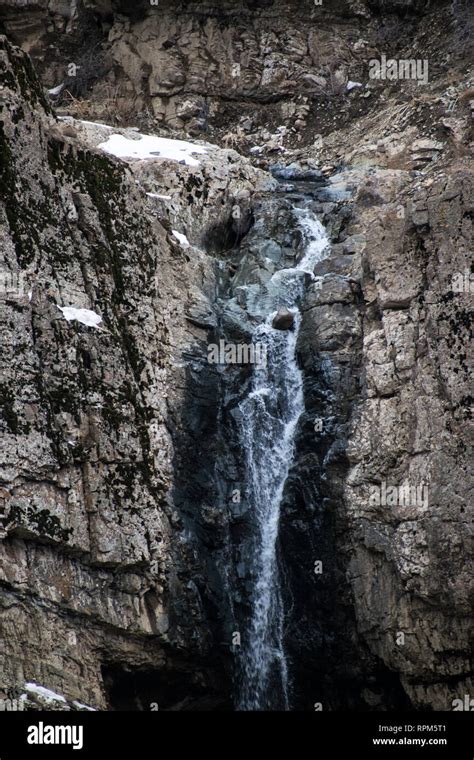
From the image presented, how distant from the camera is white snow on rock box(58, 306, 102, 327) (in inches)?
1020

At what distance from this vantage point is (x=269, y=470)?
93.6ft

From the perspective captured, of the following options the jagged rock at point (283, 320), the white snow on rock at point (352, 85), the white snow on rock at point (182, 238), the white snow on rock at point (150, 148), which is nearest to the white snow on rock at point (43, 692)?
the jagged rock at point (283, 320)

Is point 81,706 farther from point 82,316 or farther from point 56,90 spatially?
point 56,90

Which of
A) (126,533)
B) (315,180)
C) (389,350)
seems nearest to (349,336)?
(389,350)

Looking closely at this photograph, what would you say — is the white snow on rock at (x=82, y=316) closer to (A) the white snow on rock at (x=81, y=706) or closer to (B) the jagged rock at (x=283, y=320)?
(B) the jagged rock at (x=283, y=320)

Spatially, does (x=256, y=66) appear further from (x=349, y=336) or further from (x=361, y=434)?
(x=361, y=434)

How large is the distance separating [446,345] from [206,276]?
7.80m

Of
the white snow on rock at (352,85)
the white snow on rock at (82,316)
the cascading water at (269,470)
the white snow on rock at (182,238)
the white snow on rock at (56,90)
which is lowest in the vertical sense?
the cascading water at (269,470)

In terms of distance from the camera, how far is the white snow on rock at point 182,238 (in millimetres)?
30931

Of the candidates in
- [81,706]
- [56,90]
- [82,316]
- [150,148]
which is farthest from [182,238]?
[56,90]

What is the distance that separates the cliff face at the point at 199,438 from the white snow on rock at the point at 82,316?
17 cm

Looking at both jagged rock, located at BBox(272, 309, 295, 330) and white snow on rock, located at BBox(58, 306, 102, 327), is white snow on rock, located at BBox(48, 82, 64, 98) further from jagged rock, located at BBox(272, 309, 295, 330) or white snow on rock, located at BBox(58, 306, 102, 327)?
white snow on rock, located at BBox(58, 306, 102, 327)

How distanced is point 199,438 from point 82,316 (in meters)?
4.49

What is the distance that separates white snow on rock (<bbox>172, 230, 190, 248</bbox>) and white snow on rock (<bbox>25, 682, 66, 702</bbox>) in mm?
13335
